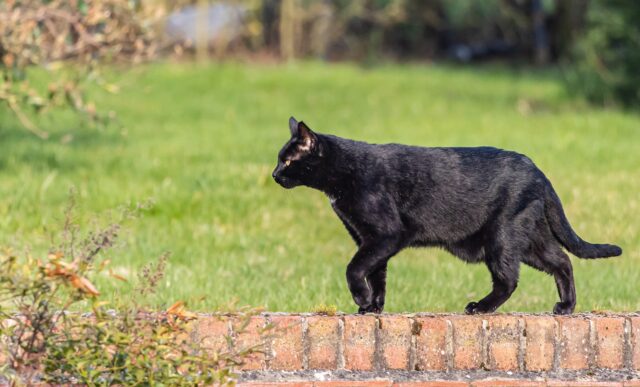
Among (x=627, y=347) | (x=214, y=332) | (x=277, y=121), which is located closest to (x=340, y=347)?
(x=214, y=332)

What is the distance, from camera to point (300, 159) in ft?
16.5

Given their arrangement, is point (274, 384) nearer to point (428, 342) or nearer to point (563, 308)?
point (428, 342)

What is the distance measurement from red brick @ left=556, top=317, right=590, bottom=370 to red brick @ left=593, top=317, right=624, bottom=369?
54mm

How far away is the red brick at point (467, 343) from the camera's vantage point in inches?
175

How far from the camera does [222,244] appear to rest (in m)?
7.45

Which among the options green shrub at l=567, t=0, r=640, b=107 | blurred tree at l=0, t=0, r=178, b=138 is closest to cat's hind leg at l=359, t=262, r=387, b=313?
blurred tree at l=0, t=0, r=178, b=138

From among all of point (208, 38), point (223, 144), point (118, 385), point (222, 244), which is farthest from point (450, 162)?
point (208, 38)

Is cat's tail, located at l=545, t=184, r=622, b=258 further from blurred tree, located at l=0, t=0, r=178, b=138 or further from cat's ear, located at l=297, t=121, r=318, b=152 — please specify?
blurred tree, located at l=0, t=0, r=178, b=138

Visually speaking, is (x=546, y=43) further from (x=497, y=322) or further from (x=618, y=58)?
(x=497, y=322)

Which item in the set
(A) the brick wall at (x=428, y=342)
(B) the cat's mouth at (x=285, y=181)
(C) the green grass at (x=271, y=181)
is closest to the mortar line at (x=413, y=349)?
(A) the brick wall at (x=428, y=342)

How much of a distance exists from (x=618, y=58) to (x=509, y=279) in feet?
31.4

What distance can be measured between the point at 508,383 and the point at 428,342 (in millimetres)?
379

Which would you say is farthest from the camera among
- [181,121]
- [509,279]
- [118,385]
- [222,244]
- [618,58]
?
[618,58]

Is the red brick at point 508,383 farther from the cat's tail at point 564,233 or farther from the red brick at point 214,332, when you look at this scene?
the red brick at point 214,332
